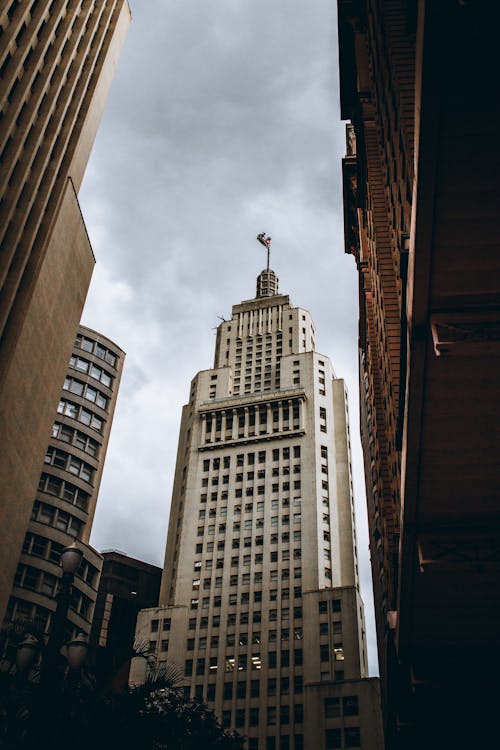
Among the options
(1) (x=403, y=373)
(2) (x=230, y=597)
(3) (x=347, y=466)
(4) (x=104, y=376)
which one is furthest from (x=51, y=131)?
(3) (x=347, y=466)

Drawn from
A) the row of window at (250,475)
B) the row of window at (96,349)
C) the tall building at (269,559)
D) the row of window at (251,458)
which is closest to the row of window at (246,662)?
the tall building at (269,559)

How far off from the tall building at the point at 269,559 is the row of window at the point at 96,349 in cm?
3537

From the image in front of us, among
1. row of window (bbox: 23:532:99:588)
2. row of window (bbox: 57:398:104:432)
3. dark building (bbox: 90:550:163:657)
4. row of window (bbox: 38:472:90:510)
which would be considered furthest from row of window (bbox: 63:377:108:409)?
dark building (bbox: 90:550:163:657)

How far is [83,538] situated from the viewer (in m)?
61.8

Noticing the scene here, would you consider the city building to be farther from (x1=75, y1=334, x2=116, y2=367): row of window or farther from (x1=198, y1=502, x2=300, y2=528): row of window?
(x1=198, y1=502, x2=300, y2=528): row of window

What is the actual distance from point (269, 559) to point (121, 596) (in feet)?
101

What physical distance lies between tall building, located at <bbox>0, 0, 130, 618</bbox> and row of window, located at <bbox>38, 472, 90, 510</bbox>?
51.6ft

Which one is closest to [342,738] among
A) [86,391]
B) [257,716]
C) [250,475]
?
[257,716]

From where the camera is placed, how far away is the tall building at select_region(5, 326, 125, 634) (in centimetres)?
5534

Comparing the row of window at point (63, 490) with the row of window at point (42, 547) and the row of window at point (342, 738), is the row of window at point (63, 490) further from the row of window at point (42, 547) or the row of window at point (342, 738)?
the row of window at point (342, 738)

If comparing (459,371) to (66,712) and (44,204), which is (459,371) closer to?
(66,712)

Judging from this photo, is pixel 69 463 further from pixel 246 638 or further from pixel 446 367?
pixel 446 367

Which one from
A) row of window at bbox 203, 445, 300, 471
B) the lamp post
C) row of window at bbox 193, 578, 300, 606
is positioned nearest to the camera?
the lamp post

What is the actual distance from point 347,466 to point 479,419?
89.9m
